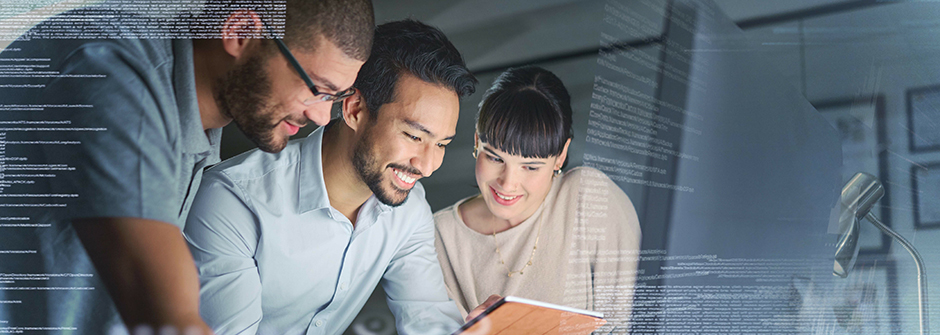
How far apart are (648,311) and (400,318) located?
2.31 feet

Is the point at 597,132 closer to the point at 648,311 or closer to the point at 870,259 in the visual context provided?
the point at 648,311

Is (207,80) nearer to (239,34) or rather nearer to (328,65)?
(239,34)

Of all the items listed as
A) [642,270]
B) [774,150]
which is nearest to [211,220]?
[642,270]

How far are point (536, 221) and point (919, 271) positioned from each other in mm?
1332

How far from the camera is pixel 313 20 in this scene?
1.01 metres

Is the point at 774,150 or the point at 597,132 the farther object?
the point at 774,150

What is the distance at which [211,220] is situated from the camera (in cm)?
103

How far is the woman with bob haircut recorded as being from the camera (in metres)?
1.22

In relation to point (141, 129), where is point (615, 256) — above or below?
below

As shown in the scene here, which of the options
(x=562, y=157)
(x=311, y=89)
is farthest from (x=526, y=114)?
(x=311, y=89)

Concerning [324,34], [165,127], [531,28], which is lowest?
[165,127]

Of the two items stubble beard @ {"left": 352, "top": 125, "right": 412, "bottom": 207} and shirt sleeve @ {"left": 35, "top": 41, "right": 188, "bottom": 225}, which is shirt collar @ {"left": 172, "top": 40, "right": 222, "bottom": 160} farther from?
stubble beard @ {"left": 352, "top": 125, "right": 412, "bottom": 207}

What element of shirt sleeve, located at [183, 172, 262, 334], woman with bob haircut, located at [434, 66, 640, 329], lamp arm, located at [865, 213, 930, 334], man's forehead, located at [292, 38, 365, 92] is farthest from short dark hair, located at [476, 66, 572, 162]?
lamp arm, located at [865, 213, 930, 334]

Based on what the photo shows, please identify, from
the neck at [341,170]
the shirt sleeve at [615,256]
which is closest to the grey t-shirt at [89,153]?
the neck at [341,170]
